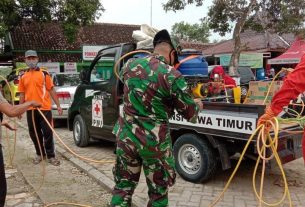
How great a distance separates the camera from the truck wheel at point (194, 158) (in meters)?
4.91

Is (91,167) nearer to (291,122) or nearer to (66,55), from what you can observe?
(291,122)

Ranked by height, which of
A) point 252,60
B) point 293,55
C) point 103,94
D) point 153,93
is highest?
point 293,55

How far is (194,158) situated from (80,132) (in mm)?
3221

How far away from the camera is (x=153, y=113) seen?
3.04 metres

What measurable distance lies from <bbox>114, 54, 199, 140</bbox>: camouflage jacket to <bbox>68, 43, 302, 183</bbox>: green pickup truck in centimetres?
158

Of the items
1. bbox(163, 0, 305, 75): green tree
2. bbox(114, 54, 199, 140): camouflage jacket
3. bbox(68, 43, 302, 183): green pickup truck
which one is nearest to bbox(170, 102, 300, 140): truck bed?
bbox(68, 43, 302, 183): green pickup truck

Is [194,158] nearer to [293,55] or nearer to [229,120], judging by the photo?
[229,120]

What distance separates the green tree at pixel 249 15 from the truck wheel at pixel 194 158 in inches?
452

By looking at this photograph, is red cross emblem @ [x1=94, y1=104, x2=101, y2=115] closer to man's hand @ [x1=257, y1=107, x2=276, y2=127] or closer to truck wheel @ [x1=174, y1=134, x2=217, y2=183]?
truck wheel @ [x1=174, y1=134, x2=217, y2=183]

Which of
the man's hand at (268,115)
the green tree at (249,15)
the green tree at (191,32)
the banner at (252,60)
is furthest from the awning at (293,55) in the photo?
the green tree at (191,32)

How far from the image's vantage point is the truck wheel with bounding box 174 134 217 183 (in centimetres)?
491

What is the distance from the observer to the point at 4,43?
28953 mm

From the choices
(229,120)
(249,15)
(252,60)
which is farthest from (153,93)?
(252,60)

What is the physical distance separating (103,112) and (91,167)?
1184 millimetres
